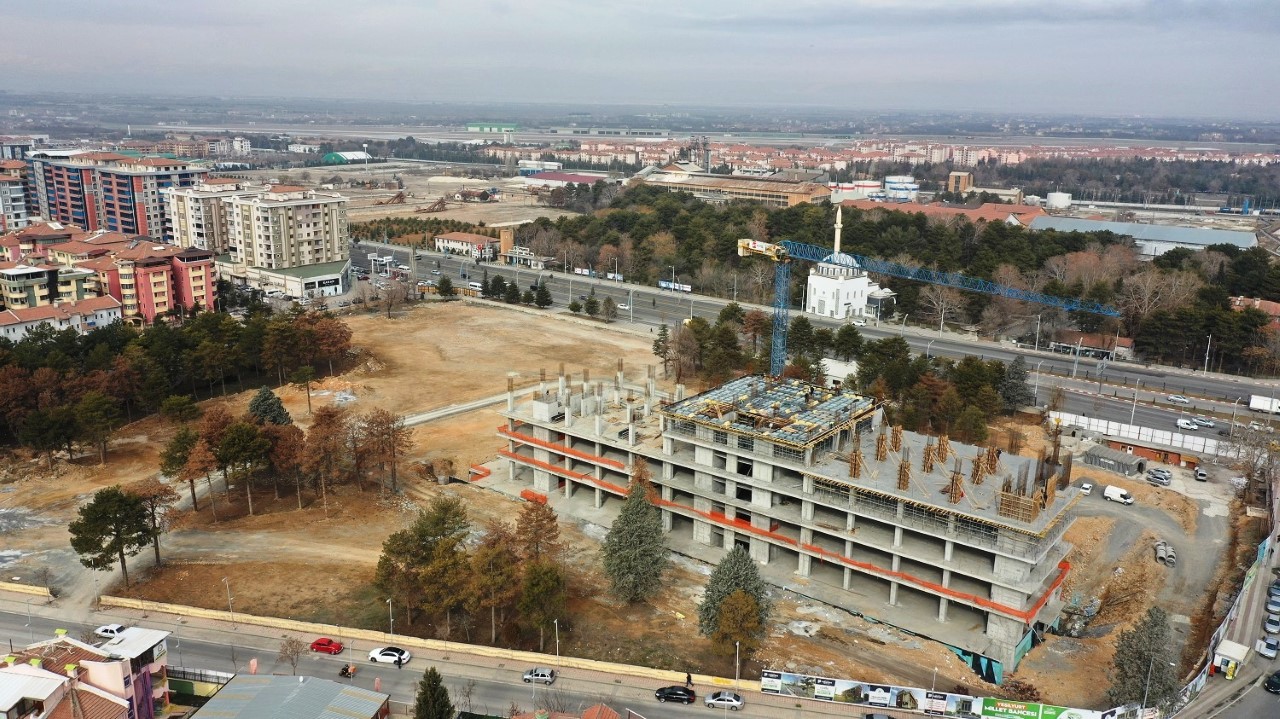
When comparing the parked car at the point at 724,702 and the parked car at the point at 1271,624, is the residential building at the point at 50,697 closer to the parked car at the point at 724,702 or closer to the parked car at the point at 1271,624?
the parked car at the point at 724,702

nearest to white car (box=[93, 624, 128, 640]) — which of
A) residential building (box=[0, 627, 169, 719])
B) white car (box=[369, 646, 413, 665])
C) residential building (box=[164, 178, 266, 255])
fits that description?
residential building (box=[0, 627, 169, 719])

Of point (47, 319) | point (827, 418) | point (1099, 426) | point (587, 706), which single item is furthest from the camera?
point (47, 319)

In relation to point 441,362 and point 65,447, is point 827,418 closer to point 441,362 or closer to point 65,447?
point 441,362

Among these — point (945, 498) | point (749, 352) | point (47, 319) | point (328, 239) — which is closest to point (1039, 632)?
point (945, 498)

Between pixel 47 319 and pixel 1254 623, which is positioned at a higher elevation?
pixel 47 319

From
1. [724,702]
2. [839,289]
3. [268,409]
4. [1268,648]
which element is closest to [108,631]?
[268,409]

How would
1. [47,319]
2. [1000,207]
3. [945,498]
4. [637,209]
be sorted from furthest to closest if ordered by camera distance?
[637,209], [1000,207], [47,319], [945,498]

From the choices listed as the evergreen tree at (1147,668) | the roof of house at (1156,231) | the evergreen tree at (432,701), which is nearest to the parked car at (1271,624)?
the evergreen tree at (1147,668)
